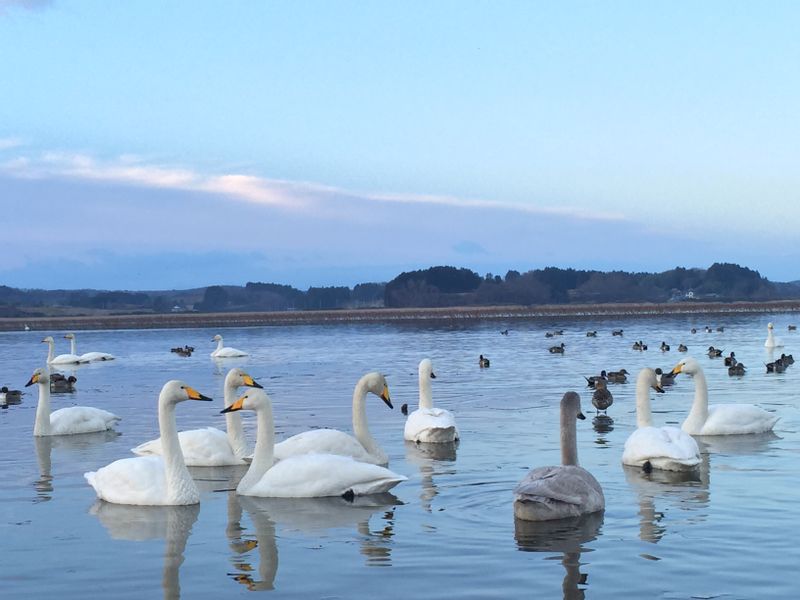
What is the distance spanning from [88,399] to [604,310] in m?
82.4

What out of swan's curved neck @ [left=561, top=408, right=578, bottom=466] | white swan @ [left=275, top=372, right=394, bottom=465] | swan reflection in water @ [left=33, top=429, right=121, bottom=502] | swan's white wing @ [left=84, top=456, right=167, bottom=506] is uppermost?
swan's curved neck @ [left=561, top=408, right=578, bottom=466]

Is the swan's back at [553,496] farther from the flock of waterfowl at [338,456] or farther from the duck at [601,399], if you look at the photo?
the duck at [601,399]

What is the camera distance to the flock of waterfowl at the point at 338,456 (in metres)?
10.6

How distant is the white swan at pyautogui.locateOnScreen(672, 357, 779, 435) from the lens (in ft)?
53.2

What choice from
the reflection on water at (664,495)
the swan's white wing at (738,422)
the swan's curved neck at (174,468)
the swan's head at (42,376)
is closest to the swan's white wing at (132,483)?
the swan's curved neck at (174,468)

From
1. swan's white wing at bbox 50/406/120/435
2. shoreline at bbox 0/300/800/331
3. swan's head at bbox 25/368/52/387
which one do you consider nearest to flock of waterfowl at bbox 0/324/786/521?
swan's white wing at bbox 50/406/120/435

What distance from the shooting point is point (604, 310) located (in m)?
105

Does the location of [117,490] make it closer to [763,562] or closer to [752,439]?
[763,562]

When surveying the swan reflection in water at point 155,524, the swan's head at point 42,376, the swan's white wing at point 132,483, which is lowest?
the swan reflection in water at point 155,524

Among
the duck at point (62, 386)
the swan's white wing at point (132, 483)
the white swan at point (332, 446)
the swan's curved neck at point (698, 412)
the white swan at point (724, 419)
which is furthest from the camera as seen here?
the duck at point (62, 386)

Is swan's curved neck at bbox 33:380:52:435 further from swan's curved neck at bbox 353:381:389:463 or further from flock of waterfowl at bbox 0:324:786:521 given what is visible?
swan's curved neck at bbox 353:381:389:463

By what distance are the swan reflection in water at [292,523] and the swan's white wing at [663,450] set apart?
9.54ft

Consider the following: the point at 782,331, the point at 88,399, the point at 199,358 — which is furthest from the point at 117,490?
the point at 782,331

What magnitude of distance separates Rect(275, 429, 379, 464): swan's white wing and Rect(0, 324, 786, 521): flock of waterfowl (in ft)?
0.04
